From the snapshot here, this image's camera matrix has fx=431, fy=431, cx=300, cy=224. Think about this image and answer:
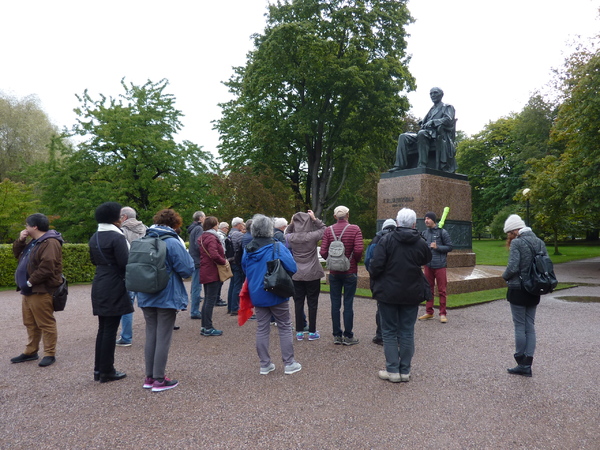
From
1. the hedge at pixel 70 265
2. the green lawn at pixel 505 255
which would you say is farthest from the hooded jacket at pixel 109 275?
the green lawn at pixel 505 255

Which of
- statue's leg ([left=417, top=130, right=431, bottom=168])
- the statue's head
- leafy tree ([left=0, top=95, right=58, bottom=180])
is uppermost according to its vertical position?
leafy tree ([left=0, top=95, right=58, bottom=180])

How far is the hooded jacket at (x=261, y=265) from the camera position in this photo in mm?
4750

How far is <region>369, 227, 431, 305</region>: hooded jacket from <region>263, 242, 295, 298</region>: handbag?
36.4 inches

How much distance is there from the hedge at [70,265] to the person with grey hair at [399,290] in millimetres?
12538

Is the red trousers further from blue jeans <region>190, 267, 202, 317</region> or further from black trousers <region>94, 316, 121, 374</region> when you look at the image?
black trousers <region>94, 316, 121, 374</region>

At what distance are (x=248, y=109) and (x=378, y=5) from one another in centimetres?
910

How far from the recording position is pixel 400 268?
4480 millimetres

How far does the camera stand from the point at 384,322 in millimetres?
4574

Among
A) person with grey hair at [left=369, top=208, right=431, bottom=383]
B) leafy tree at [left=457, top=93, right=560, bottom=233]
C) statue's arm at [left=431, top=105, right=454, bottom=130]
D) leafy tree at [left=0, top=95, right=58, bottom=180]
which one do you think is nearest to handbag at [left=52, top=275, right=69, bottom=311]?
person with grey hair at [left=369, top=208, right=431, bottom=383]

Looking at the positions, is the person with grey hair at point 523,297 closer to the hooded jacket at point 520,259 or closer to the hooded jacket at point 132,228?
the hooded jacket at point 520,259

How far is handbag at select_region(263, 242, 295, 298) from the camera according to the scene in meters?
4.62

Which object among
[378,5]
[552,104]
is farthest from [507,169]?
[378,5]

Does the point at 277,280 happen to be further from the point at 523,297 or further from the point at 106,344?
the point at 523,297

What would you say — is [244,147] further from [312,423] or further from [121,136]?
[312,423]
